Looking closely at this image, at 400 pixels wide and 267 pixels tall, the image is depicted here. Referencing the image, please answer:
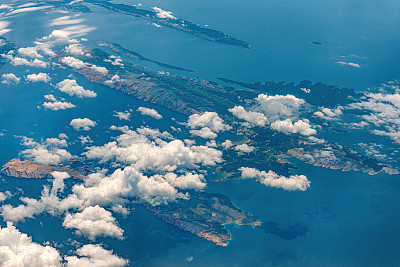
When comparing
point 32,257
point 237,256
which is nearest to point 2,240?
point 32,257

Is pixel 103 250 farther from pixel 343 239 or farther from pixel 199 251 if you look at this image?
pixel 343 239


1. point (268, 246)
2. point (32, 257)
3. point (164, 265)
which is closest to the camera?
point (32, 257)

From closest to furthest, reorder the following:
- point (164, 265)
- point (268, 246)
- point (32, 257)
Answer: point (32, 257), point (164, 265), point (268, 246)

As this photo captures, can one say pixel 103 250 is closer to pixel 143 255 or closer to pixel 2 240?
pixel 143 255

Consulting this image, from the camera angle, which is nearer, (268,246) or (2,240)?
(2,240)

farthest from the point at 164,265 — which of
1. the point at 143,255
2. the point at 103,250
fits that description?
the point at 103,250

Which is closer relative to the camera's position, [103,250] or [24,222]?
[103,250]

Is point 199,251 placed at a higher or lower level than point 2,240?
lower

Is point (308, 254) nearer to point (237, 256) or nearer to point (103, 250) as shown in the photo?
point (237, 256)

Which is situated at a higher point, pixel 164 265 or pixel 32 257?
pixel 32 257
